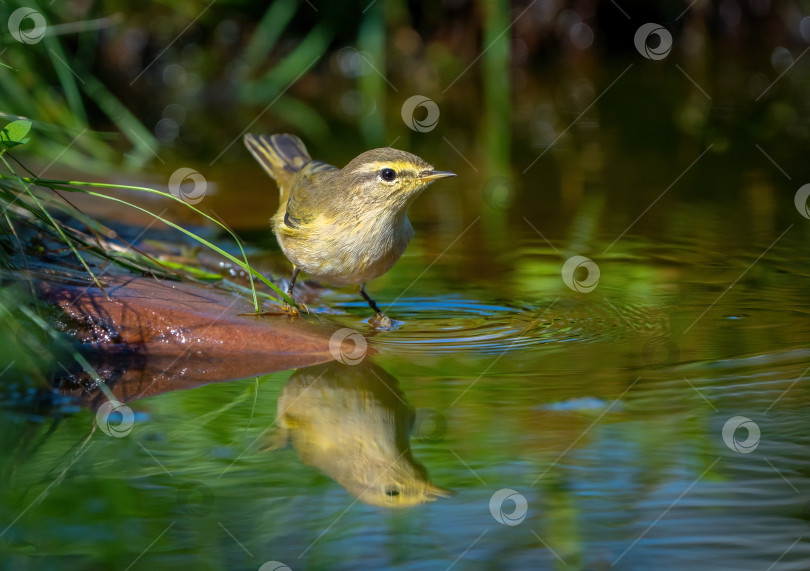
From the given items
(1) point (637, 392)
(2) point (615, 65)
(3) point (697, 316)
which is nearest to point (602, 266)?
(3) point (697, 316)

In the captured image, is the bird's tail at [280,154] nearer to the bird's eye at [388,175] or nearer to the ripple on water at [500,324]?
the bird's eye at [388,175]

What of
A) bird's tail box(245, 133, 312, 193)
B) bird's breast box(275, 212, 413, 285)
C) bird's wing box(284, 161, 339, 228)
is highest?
bird's tail box(245, 133, 312, 193)

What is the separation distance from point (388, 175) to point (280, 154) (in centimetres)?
196

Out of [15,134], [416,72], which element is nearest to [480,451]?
[15,134]

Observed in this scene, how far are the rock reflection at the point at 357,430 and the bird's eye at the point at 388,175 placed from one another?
43.5 inches

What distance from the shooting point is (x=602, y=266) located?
19.7ft

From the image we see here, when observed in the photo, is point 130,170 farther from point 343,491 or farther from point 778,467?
point 778,467

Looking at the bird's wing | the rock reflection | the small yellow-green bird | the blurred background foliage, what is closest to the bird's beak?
the small yellow-green bird

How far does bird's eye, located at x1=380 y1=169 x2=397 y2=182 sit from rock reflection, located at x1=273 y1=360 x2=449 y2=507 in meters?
1.11

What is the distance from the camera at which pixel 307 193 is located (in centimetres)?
613

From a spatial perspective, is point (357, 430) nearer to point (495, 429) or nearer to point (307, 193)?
point (495, 429)

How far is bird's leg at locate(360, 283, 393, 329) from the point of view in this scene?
5.24 meters

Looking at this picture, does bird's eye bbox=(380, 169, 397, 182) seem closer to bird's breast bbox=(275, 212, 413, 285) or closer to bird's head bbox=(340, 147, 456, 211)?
bird's head bbox=(340, 147, 456, 211)

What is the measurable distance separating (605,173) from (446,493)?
5359 mm
